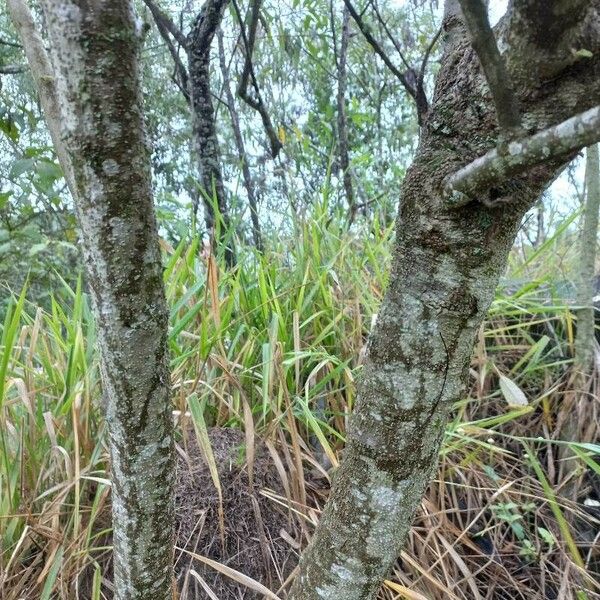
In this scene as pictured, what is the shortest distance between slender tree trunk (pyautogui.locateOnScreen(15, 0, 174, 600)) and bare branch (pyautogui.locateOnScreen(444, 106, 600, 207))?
1.10ft

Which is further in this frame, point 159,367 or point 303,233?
point 303,233

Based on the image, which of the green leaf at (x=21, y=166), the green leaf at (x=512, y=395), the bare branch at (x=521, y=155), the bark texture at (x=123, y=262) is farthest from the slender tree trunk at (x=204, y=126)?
the bare branch at (x=521, y=155)

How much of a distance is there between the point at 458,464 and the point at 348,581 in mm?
763

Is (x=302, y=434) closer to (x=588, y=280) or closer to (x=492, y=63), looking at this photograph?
(x=588, y=280)

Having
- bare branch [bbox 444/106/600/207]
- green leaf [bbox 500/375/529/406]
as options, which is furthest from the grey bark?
bare branch [bbox 444/106/600/207]

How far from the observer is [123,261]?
607 mm

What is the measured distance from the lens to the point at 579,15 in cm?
49

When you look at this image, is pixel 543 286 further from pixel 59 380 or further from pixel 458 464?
pixel 59 380

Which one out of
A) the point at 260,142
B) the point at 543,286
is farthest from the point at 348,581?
the point at 260,142

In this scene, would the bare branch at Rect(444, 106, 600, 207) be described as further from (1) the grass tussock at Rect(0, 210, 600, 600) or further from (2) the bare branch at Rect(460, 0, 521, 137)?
(1) the grass tussock at Rect(0, 210, 600, 600)

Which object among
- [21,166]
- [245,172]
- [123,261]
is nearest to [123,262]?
[123,261]

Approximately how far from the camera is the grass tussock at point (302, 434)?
1123 mm

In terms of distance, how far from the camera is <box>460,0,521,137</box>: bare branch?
0.44m

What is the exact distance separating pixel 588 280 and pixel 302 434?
0.93m
